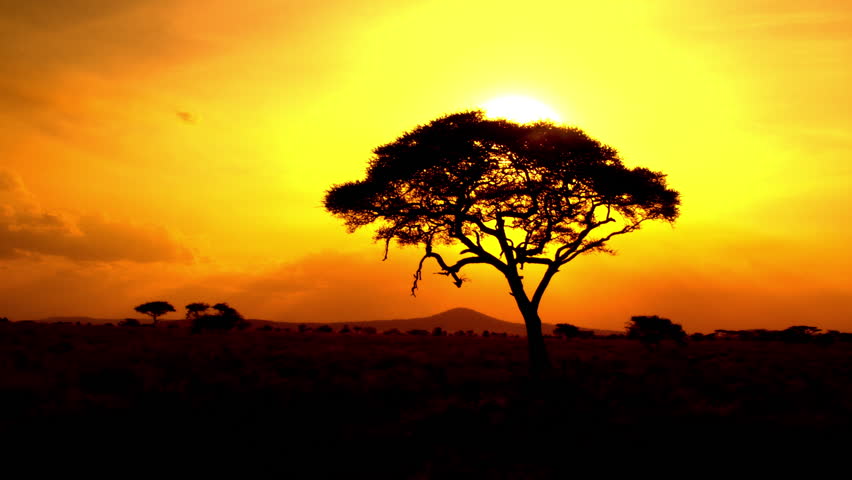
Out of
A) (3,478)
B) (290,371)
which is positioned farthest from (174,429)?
(290,371)

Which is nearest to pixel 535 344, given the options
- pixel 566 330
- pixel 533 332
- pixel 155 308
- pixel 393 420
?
pixel 533 332

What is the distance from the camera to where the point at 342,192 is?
21.5 m

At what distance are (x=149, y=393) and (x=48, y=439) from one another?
11.2 ft

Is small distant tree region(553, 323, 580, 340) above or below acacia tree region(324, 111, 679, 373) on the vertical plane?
below

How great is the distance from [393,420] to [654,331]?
29.9 metres

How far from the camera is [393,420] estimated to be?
10773 mm

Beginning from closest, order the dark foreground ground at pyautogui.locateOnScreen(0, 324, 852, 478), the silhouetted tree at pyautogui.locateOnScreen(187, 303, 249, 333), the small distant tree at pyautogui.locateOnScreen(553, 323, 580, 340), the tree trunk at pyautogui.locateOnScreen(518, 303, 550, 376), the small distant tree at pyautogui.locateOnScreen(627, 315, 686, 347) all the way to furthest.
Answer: the dark foreground ground at pyautogui.locateOnScreen(0, 324, 852, 478) → the tree trunk at pyautogui.locateOnScreen(518, 303, 550, 376) → the small distant tree at pyautogui.locateOnScreen(627, 315, 686, 347) → the silhouetted tree at pyautogui.locateOnScreen(187, 303, 249, 333) → the small distant tree at pyautogui.locateOnScreen(553, 323, 580, 340)

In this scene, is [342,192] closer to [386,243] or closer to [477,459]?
[386,243]

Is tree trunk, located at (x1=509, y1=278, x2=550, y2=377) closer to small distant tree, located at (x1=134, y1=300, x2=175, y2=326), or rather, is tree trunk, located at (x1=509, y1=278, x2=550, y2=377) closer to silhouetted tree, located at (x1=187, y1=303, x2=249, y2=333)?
silhouetted tree, located at (x1=187, y1=303, x2=249, y2=333)

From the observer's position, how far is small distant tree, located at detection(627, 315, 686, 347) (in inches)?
1390

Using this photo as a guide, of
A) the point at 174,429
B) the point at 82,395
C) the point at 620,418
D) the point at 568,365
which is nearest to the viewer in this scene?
the point at 174,429

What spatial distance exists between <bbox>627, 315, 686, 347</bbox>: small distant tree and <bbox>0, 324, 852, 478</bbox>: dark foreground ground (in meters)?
17.9

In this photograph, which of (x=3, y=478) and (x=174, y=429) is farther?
(x=174, y=429)

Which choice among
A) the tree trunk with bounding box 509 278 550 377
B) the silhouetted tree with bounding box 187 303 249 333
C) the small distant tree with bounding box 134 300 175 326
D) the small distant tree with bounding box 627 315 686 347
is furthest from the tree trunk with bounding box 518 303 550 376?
the small distant tree with bounding box 134 300 175 326
